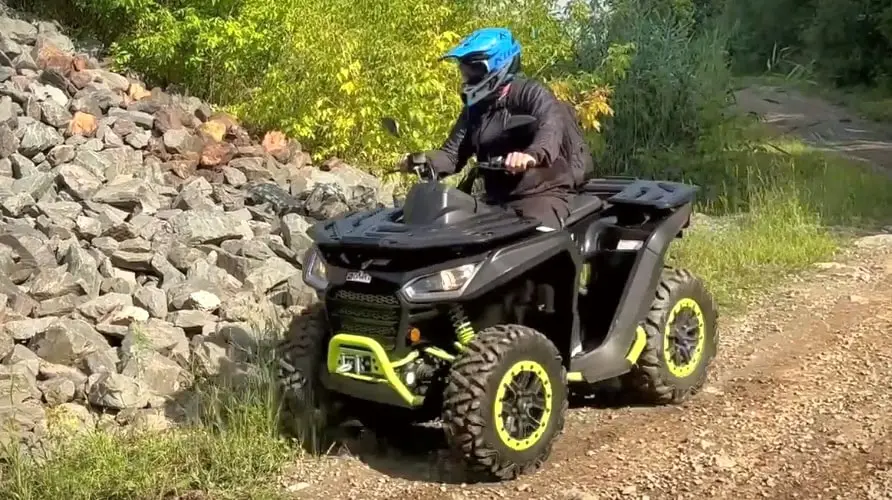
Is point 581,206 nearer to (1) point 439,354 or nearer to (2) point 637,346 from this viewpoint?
(2) point 637,346

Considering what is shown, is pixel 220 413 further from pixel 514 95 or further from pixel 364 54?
pixel 364 54

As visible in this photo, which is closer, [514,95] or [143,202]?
[514,95]

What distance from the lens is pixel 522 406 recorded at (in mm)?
5078

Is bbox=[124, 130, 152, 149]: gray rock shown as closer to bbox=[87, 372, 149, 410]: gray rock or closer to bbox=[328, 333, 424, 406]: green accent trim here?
bbox=[87, 372, 149, 410]: gray rock

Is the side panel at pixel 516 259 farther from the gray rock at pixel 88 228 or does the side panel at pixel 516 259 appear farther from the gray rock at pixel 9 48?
the gray rock at pixel 9 48

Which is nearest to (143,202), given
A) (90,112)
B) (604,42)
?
(90,112)

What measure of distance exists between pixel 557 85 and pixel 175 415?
6326 millimetres

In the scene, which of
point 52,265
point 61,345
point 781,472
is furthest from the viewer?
point 52,265

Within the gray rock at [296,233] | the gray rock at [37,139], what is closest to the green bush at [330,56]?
the gray rock at [296,233]

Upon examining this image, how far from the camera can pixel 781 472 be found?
201 inches

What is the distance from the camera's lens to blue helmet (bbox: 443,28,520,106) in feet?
17.9

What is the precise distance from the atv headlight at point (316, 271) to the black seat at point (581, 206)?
1.24 metres

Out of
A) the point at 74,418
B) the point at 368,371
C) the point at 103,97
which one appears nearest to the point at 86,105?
the point at 103,97

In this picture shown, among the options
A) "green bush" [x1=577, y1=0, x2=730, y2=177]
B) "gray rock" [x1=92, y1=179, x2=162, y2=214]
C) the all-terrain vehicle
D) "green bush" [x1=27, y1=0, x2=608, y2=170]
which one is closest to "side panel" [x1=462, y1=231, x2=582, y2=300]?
the all-terrain vehicle
